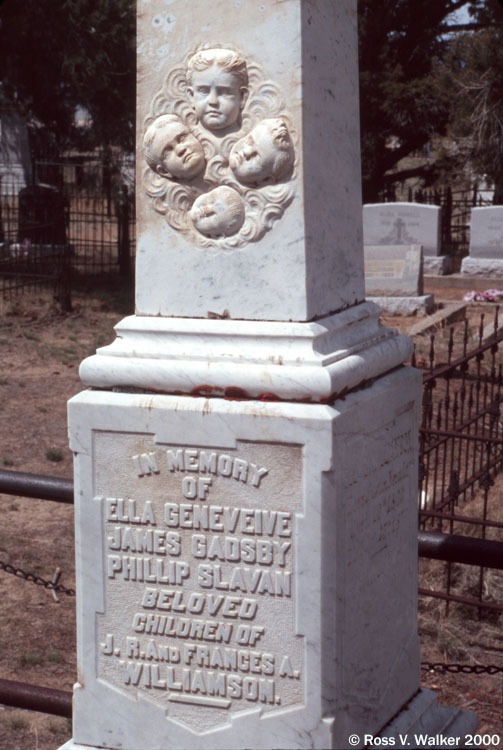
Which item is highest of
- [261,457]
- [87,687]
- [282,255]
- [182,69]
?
[182,69]

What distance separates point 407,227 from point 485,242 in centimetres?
146

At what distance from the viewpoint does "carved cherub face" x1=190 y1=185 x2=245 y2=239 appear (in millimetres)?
2033

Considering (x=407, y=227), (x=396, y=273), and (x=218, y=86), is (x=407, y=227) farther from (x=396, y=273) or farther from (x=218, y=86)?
(x=218, y=86)

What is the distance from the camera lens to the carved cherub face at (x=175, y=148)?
204 cm

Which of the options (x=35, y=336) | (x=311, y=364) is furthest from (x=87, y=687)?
(x=35, y=336)

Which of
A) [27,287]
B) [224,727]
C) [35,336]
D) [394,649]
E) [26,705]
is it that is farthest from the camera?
[27,287]

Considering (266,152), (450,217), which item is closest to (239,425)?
(266,152)

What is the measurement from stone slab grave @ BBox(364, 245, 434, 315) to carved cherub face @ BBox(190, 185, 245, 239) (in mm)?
11613

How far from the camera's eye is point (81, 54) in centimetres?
1579

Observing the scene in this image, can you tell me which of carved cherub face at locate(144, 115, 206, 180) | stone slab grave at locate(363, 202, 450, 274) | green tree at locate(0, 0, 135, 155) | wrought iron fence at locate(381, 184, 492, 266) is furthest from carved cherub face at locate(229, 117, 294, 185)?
wrought iron fence at locate(381, 184, 492, 266)

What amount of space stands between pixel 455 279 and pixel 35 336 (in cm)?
813

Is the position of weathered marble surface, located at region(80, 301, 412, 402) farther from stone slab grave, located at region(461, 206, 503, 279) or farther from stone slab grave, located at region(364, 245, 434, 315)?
stone slab grave, located at region(461, 206, 503, 279)

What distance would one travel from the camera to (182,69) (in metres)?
2.06

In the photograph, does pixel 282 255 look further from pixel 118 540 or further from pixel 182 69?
pixel 118 540
